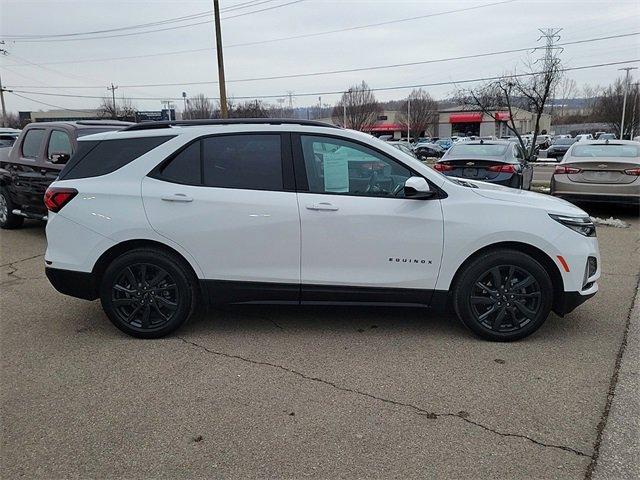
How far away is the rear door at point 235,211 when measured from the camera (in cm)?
404

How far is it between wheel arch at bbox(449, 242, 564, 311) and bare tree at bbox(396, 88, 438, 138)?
7788 centimetres

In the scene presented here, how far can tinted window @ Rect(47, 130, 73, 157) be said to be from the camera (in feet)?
25.1

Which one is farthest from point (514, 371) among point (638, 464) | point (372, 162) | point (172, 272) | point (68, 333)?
point (68, 333)

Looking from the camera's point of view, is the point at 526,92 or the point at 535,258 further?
the point at 526,92

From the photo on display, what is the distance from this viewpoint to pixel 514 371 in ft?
11.9

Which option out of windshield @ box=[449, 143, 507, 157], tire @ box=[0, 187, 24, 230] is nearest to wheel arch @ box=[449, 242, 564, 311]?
windshield @ box=[449, 143, 507, 157]

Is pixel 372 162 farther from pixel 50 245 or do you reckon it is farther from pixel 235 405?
pixel 50 245

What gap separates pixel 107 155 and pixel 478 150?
8535mm

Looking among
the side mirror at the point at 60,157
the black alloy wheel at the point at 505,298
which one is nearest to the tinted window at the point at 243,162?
the black alloy wheel at the point at 505,298

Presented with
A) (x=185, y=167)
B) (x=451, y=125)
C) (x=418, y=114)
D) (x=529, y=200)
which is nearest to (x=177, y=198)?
(x=185, y=167)

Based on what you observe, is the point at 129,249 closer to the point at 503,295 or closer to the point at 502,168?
the point at 503,295

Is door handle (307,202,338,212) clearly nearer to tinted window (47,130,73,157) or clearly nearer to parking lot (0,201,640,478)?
parking lot (0,201,640,478)

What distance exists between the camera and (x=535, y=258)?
4.09 meters

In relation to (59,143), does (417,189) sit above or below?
below
